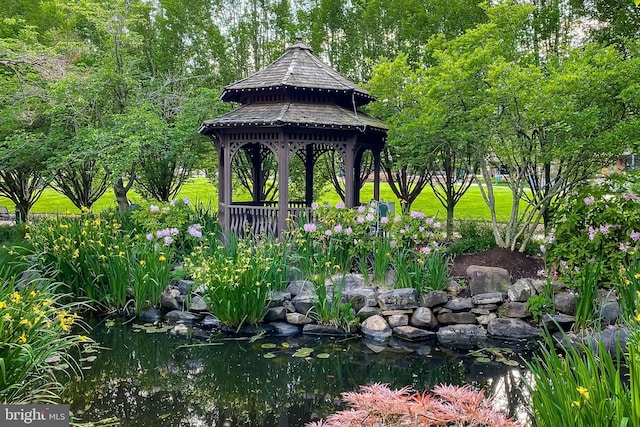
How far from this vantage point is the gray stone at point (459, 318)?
654cm

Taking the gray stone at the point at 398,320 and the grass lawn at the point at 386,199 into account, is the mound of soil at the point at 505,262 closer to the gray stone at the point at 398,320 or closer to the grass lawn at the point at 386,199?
the gray stone at the point at 398,320

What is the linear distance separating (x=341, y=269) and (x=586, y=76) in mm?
4283

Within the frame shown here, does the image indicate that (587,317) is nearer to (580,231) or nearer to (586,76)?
(580,231)

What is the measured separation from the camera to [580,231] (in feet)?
21.3

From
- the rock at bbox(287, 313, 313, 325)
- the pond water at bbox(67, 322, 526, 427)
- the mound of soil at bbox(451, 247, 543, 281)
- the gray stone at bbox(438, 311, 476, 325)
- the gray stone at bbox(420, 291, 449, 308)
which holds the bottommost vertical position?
the pond water at bbox(67, 322, 526, 427)

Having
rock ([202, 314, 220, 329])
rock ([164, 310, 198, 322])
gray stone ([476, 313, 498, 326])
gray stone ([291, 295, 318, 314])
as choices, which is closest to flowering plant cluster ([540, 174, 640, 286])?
gray stone ([476, 313, 498, 326])

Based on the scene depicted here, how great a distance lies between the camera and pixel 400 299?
664 centimetres

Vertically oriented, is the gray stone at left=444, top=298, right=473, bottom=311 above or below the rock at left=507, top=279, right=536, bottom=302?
below

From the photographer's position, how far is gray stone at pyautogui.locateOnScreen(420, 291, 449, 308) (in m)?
6.66

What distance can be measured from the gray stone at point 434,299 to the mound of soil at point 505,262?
0.71 metres

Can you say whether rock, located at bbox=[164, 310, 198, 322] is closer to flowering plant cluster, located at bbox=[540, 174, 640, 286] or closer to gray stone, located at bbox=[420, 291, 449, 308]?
gray stone, located at bbox=[420, 291, 449, 308]

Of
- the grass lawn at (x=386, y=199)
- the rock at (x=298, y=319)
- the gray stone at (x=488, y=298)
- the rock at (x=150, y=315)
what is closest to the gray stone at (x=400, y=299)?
the gray stone at (x=488, y=298)

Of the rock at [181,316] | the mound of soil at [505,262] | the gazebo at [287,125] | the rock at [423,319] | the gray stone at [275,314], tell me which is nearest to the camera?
the rock at [423,319]

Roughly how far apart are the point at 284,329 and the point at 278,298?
1.57 feet
